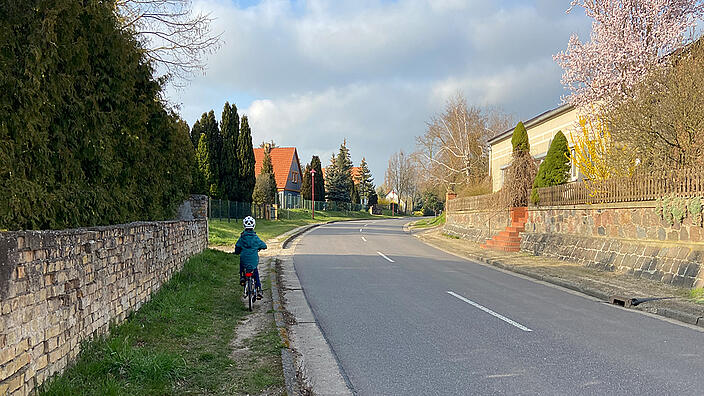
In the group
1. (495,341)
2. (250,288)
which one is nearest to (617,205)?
(495,341)

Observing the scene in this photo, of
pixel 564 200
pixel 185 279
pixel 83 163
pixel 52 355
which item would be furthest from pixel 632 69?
pixel 52 355

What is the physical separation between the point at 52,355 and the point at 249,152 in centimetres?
3668

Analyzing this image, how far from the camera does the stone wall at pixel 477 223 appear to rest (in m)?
24.3

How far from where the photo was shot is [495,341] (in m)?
6.99

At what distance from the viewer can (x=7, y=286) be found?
4.05 metres

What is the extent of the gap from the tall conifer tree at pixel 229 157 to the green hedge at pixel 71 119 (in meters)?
27.6

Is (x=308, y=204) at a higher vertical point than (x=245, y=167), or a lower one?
lower

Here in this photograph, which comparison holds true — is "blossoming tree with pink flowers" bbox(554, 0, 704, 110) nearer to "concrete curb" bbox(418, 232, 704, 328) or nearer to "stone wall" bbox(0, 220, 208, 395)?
"concrete curb" bbox(418, 232, 704, 328)

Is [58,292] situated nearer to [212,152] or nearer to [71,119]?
[71,119]

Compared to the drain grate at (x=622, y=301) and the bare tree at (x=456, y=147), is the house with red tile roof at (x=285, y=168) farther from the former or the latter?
the drain grate at (x=622, y=301)

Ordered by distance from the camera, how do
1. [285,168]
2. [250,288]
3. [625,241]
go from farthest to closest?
[285,168], [625,241], [250,288]

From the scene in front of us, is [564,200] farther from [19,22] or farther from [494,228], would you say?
[19,22]

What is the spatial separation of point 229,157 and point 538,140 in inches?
839

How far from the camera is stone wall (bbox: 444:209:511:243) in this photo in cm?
2428
